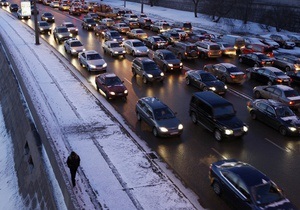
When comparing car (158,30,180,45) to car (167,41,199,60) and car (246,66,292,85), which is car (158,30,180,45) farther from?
car (246,66,292,85)

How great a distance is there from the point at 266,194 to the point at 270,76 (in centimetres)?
1761

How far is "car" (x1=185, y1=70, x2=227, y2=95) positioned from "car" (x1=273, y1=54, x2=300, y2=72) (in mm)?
10204

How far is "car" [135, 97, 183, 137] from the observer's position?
1898cm

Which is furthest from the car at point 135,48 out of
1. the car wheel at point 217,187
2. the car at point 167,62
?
the car wheel at point 217,187

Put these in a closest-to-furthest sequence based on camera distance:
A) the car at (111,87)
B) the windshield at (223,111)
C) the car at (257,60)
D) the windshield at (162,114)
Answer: the windshield at (223,111) → the windshield at (162,114) → the car at (111,87) → the car at (257,60)

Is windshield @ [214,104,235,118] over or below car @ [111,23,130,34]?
below

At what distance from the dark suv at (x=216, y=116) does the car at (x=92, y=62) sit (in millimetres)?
12241

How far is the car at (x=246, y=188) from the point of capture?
12555mm

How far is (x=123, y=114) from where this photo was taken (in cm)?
2275

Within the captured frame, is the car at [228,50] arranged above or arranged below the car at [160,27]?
below

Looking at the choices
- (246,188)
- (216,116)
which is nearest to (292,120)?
(216,116)

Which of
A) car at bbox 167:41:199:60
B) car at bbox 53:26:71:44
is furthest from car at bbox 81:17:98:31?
car at bbox 167:41:199:60

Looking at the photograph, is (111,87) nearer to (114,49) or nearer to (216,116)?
(216,116)

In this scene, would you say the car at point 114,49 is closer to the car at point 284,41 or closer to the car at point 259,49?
the car at point 259,49
